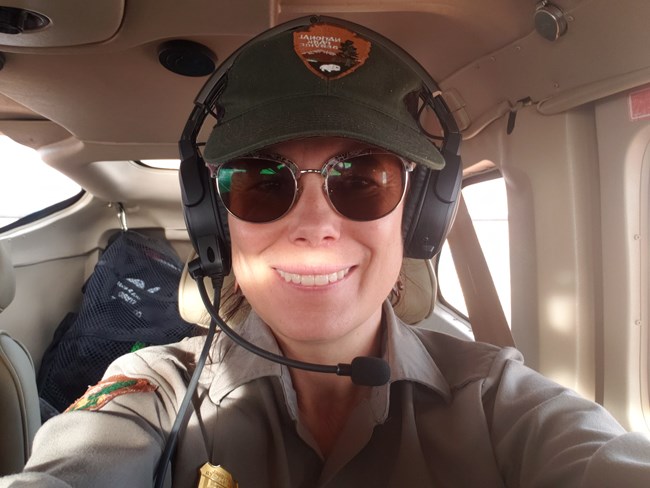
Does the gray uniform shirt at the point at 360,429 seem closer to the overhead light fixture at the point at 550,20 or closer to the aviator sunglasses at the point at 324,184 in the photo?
the aviator sunglasses at the point at 324,184

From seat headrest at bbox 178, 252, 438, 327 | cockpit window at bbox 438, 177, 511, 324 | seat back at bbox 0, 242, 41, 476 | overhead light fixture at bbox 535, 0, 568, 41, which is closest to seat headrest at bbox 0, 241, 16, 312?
seat back at bbox 0, 242, 41, 476

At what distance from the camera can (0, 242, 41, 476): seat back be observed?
1.54 m

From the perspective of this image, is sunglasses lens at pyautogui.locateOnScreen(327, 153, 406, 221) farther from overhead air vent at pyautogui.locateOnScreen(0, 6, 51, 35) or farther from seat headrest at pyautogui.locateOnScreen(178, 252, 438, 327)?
overhead air vent at pyautogui.locateOnScreen(0, 6, 51, 35)

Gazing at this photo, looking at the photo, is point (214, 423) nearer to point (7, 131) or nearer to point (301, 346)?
point (301, 346)

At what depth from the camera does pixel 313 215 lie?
883 mm

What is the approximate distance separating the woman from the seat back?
0.83 metres

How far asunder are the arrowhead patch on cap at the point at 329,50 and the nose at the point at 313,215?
0.66 ft

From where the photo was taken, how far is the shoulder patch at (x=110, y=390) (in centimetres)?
91

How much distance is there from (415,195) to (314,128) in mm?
332

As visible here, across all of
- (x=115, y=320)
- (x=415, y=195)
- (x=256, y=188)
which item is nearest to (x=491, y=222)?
(x=415, y=195)

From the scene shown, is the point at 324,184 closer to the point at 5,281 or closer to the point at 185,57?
the point at 185,57

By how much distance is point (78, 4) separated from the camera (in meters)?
1.03

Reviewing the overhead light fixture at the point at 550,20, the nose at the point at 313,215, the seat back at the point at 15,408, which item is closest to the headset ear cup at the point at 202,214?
the nose at the point at 313,215

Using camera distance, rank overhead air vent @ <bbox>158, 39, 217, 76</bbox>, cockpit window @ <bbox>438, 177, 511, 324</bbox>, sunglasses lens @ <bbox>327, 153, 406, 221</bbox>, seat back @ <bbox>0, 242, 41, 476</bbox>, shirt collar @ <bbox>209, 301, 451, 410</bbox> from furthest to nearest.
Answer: cockpit window @ <bbox>438, 177, 511, 324</bbox>
seat back @ <bbox>0, 242, 41, 476</bbox>
overhead air vent @ <bbox>158, 39, 217, 76</bbox>
shirt collar @ <bbox>209, 301, 451, 410</bbox>
sunglasses lens @ <bbox>327, 153, 406, 221</bbox>
